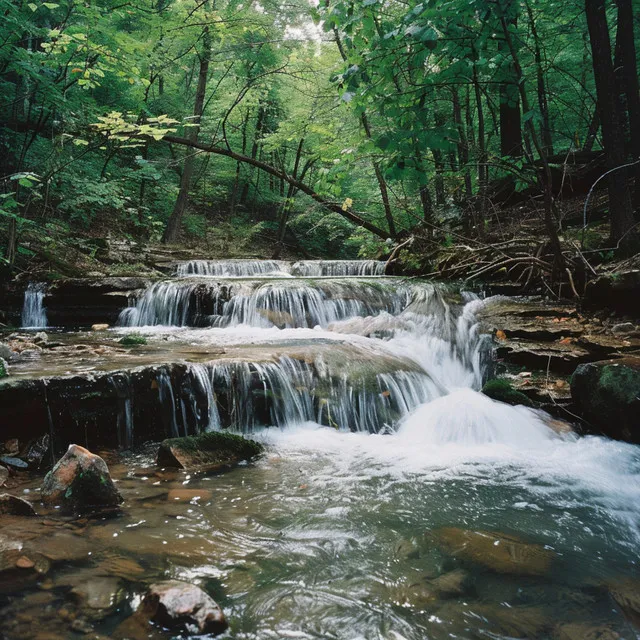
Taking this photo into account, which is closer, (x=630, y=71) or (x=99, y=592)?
(x=99, y=592)

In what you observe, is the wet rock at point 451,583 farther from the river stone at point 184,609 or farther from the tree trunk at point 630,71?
the tree trunk at point 630,71

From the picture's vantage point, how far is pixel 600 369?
481 cm

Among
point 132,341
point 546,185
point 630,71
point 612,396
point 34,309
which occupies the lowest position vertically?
point 612,396

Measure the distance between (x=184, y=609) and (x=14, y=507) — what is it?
157 cm

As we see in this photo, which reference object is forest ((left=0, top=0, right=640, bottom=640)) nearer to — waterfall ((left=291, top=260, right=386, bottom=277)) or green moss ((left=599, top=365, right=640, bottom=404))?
green moss ((left=599, top=365, right=640, bottom=404))

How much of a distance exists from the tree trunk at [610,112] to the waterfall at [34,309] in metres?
10.8

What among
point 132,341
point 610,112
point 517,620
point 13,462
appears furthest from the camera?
point 610,112

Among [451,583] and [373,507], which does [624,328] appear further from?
[451,583]

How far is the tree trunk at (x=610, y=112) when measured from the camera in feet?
21.4

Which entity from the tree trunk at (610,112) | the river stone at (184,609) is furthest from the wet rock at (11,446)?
the tree trunk at (610,112)

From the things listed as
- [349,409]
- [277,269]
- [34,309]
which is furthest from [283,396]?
[277,269]

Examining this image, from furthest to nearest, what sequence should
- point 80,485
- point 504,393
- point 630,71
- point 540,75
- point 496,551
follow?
point 630,71 → point 540,75 → point 504,393 → point 80,485 → point 496,551

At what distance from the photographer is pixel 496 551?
264 cm

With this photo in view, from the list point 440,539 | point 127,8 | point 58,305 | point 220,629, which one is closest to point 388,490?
point 440,539
